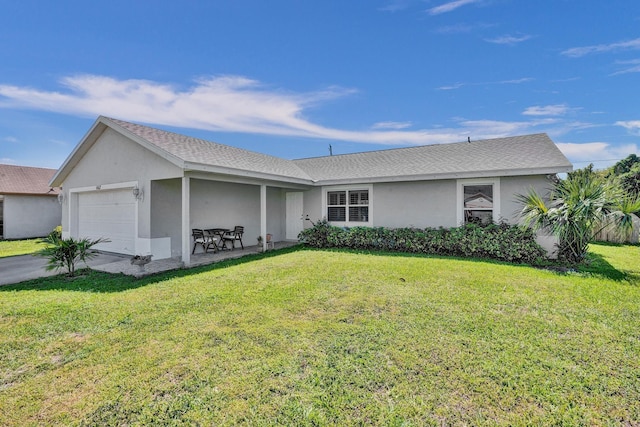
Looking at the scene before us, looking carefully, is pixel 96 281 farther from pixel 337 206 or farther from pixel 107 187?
pixel 337 206

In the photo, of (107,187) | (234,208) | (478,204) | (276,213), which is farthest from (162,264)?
(478,204)

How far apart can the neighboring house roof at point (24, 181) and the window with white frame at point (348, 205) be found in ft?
50.9

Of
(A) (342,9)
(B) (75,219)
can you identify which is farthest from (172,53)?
(B) (75,219)

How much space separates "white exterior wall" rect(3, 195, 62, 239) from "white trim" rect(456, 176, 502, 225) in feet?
72.2

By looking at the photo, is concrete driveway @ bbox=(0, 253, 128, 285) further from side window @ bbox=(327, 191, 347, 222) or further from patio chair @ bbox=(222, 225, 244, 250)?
side window @ bbox=(327, 191, 347, 222)

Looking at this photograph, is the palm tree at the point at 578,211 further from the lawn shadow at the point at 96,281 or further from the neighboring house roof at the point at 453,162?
the lawn shadow at the point at 96,281

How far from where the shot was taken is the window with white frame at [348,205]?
484 inches

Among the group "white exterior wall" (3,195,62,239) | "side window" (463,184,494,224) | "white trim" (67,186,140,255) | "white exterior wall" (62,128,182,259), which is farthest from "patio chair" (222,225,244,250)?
"white exterior wall" (3,195,62,239)

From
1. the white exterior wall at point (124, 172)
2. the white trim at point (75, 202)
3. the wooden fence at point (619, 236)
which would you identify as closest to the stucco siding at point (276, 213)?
the white exterior wall at point (124, 172)

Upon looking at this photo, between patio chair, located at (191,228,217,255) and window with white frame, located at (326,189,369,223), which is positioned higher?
window with white frame, located at (326,189,369,223)

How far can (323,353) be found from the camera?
3.48 m

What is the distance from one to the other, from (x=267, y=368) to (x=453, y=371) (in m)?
1.94

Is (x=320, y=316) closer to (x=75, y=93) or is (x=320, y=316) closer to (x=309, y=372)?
(x=309, y=372)

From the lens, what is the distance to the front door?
13883 millimetres
